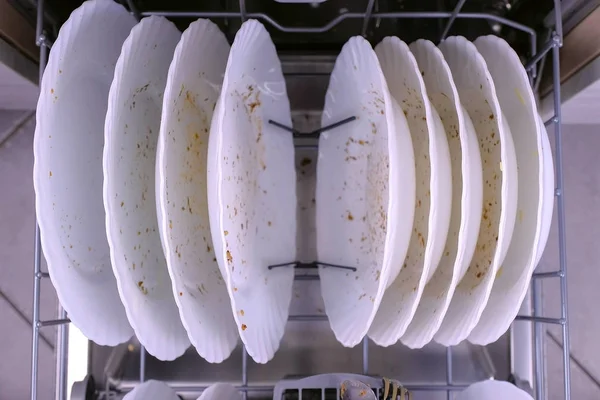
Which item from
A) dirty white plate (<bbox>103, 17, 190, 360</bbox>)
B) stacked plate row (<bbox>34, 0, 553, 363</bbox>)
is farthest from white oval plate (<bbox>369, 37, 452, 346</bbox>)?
dirty white plate (<bbox>103, 17, 190, 360</bbox>)

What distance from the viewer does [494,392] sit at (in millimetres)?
681

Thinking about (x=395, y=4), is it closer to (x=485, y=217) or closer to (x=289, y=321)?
(x=485, y=217)

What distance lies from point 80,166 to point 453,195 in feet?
1.44

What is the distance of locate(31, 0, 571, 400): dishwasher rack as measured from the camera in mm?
649

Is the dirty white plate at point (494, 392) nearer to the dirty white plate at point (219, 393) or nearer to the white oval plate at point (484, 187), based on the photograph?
the white oval plate at point (484, 187)

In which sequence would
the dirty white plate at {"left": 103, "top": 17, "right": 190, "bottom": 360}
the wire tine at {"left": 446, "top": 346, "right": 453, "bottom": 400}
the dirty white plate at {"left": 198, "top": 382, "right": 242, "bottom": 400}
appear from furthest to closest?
the wire tine at {"left": 446, "top": 346, "right": 453, "bottom": 400} → the dirty white plate at {"left": 198, "top": 382, "right": 242, "bottom": 400} → the dirty white plate at {"left": 103, "top": 17, "right": 190, "bottom": 360}

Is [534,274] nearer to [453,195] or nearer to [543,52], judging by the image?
[453,195]

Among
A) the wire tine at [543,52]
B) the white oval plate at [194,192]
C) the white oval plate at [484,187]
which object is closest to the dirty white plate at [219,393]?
the white oval plate at [194,192]

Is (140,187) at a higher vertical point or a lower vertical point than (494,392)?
higher

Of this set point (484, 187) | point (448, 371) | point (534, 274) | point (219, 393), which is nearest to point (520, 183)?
point (484, 187)

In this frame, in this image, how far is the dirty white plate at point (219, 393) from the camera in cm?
65

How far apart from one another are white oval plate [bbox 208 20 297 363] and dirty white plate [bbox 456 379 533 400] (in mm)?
258

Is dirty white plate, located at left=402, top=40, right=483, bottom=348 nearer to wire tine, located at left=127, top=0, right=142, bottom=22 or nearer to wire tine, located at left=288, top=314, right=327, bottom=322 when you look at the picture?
wire tine, located at left=288, top=314, right=327, bottom=322

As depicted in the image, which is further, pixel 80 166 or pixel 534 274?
pixel 534 274
